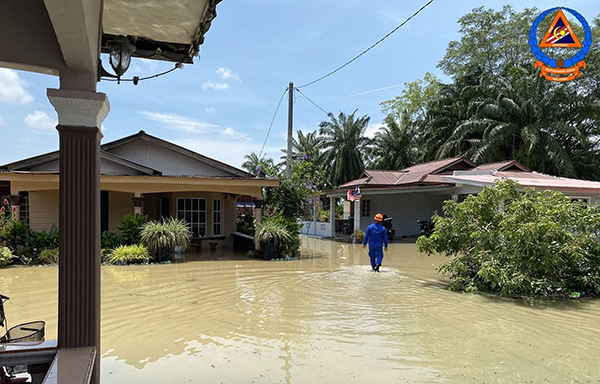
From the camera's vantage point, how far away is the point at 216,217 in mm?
17375

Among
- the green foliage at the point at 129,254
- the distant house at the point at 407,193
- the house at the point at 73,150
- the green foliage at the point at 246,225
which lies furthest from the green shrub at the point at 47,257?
the distant house at the point at 407,193

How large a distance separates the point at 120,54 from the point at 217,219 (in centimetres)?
1329

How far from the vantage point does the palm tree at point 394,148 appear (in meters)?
39.3

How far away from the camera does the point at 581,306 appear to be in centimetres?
773

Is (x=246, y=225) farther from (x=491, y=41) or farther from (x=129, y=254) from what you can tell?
(x=491, y=41)

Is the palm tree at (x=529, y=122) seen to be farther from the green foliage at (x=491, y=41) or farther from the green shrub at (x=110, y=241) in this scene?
the green shrub at (x=110, y=241)

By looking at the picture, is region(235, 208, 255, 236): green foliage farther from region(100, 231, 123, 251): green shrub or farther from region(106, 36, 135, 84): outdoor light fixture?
region(106, 36, 135, 84): outdoor light fixture

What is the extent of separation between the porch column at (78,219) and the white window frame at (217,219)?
1390cm

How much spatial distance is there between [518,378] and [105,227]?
49.2ft

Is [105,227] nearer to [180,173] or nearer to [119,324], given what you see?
[180,173]

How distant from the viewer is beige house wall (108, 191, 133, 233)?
15906 mm

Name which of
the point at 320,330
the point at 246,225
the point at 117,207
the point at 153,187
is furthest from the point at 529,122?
the point at 320,330

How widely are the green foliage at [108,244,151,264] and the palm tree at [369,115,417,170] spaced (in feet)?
98.0

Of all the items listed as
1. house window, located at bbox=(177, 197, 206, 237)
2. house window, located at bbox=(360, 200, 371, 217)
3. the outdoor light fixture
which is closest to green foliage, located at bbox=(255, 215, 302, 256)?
house window, located at bbox=(177, 197, 206, 237)
